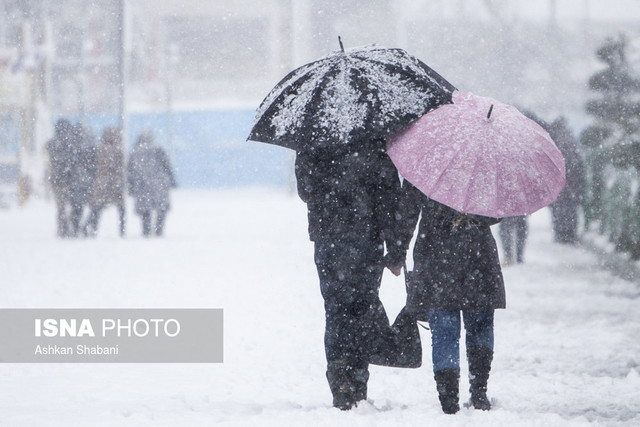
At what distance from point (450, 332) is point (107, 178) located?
11.4m

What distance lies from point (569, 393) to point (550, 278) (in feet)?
17.1

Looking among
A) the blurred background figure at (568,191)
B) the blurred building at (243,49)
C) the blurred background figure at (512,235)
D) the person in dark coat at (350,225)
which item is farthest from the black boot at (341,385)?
the blurred building at (243,49)

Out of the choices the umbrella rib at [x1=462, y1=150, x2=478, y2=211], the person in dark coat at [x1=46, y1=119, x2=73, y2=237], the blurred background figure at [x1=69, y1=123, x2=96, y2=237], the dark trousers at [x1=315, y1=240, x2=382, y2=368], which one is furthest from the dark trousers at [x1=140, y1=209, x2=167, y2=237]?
the umbrella rib at [x1=462, y1=150, x2=478, y2=211]

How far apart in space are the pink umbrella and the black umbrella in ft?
0.36

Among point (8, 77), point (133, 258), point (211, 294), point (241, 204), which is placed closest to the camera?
point (211, 294)

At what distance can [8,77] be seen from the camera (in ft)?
76.6

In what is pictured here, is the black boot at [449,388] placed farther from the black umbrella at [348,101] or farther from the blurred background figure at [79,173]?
the blurred background figure at [79,173]

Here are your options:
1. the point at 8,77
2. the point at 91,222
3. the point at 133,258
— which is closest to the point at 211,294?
the point at 133,258

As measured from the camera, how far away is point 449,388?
14.1 feet

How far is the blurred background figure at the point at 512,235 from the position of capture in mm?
11117

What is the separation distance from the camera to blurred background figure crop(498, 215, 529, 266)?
11117 mm

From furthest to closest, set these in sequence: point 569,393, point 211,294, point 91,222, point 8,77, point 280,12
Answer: point 280,12, point 8,77, point 91,222, point 211,294, point 569,393

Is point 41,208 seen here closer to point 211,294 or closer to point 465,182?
point 211,294

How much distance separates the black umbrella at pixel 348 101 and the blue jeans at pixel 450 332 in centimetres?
83
